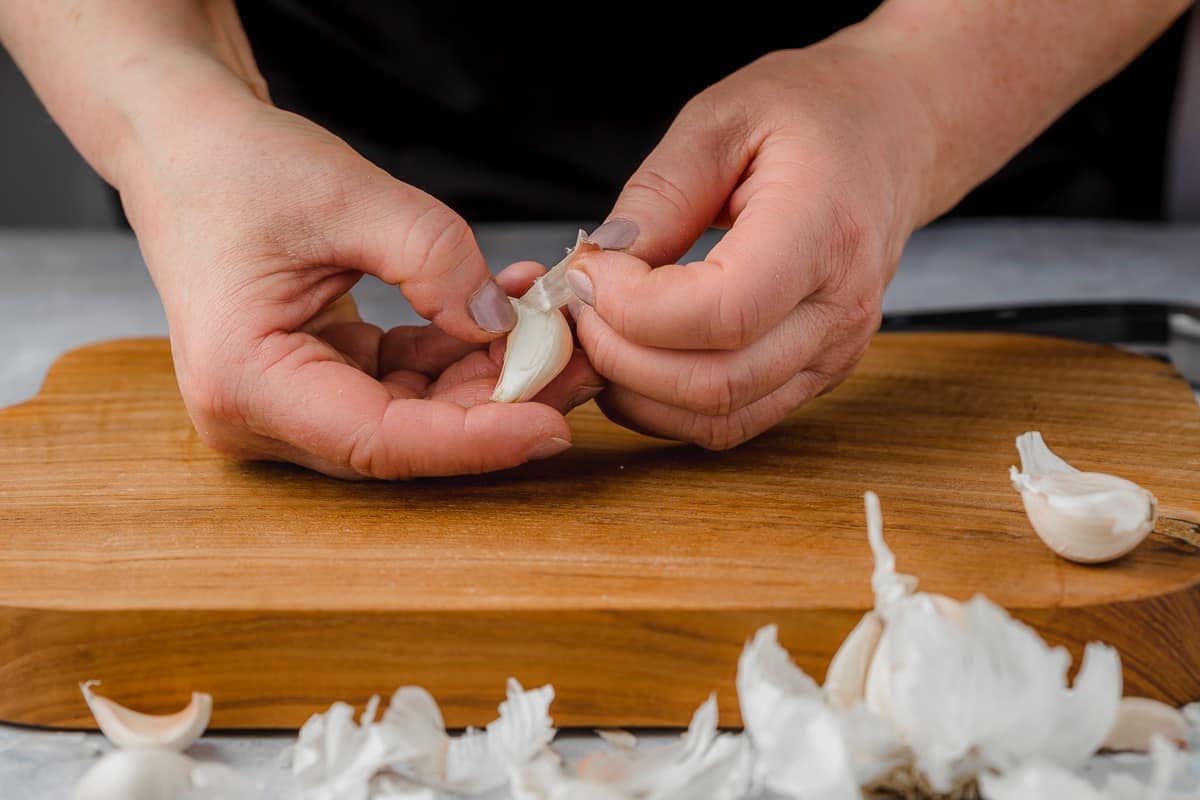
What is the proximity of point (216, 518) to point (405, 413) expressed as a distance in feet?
0.54

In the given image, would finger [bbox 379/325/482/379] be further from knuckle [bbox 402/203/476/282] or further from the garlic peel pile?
the garlic peel pile

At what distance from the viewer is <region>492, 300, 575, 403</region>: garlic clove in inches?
35.3

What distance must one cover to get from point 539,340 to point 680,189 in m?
0.17

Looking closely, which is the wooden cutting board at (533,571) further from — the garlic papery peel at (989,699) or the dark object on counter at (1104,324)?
the dark object on counter at (1104,324)

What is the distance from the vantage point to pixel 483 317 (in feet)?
2.97

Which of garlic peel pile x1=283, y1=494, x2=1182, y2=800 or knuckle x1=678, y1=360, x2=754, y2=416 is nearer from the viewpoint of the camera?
garlic peel pile x1=283, y1=494, x2=1182, y2=800

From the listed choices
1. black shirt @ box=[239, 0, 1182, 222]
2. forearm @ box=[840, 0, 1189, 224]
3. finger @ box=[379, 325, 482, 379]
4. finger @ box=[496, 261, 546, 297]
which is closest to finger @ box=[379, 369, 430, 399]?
finger @ box=[379, 325, 482, 379]

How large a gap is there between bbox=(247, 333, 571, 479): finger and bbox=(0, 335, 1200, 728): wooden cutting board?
0.04 metres

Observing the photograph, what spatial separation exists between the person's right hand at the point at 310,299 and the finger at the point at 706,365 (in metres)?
0.04

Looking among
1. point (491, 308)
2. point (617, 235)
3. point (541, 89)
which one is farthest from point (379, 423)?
point (541, 89)

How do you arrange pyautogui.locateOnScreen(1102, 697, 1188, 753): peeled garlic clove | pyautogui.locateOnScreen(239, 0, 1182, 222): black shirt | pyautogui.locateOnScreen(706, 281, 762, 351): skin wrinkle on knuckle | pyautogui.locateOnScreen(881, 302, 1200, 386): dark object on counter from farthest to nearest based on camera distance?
1. pyautogui.locateOnScreen(239, 0, 1182, 222): black shirt
2. pyautogui.locateOnScreen(881, 302, 1200, 386): dark object on counter
3. pyautogui.locateOnScreen(706, 281, 762, 351): skin wrinkle on knuckle
4. pyautogui.locateOnScreen(1102, 697, 1188, 753): peeled garlic clove

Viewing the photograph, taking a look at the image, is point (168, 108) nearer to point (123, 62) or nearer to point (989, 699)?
point (123, 62)

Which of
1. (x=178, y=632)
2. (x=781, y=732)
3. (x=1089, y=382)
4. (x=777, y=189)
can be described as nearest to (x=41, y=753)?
(x=178, y=632)

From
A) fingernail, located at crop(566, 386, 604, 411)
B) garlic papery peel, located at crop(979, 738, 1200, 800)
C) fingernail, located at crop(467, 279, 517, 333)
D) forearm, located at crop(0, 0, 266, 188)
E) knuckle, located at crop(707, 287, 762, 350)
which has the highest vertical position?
forearm, located at crop(0, 0, 266, 188)
